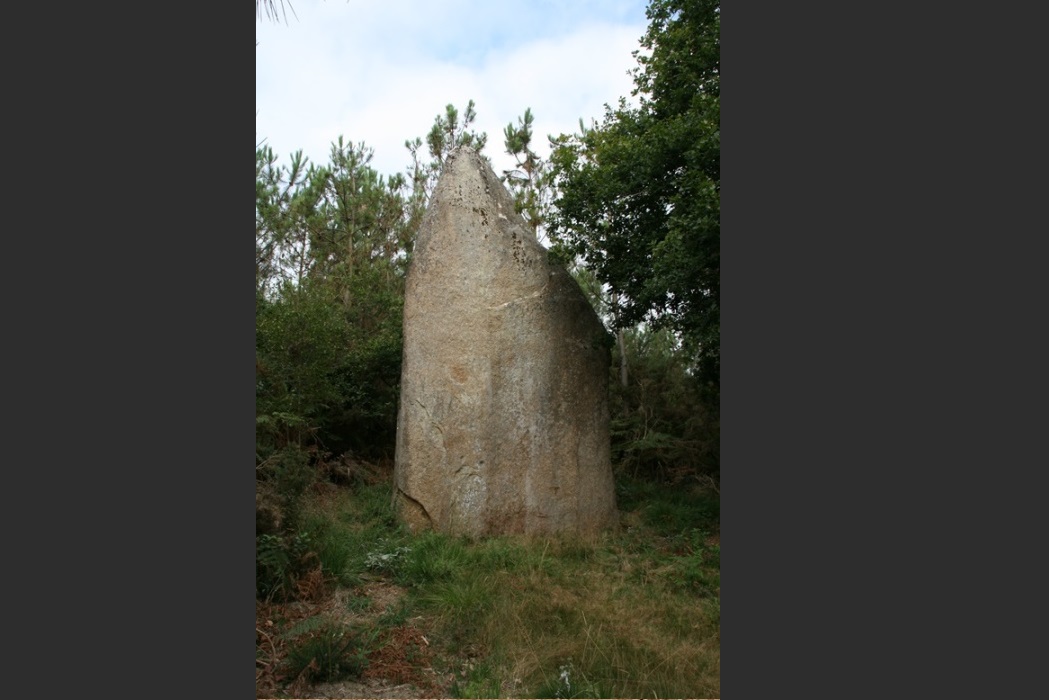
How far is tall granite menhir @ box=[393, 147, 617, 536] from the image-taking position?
8.41 meters

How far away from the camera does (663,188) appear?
26.0 feet

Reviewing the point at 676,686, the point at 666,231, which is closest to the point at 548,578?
the point at 676,686

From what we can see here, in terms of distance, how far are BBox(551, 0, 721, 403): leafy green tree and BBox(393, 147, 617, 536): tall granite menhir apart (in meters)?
0.69

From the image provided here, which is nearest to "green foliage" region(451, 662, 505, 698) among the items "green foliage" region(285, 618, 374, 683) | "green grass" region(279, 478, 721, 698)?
"green grass" region(279, 478, 721, 698)

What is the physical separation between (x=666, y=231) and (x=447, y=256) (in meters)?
2.60

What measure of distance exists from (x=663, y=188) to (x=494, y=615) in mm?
4750

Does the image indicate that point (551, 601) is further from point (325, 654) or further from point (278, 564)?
point (278, 564)

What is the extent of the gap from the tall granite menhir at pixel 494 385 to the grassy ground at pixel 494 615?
452 millimetres

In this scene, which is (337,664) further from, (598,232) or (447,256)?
(598,232)

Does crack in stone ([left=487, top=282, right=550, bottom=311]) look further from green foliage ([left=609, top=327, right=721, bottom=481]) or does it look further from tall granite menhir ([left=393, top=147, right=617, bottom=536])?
green foliage ([left=609, top=327, right=721, bottom=481])

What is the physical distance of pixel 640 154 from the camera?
788cm

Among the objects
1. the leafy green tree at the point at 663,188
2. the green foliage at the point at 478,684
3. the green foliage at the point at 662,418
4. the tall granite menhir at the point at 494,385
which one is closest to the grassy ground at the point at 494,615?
the green foliage at the point at 478,684

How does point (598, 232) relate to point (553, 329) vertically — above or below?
above

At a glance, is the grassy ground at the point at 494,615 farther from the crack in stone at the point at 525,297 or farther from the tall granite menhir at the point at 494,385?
the crack in stone at the point at 525,297
